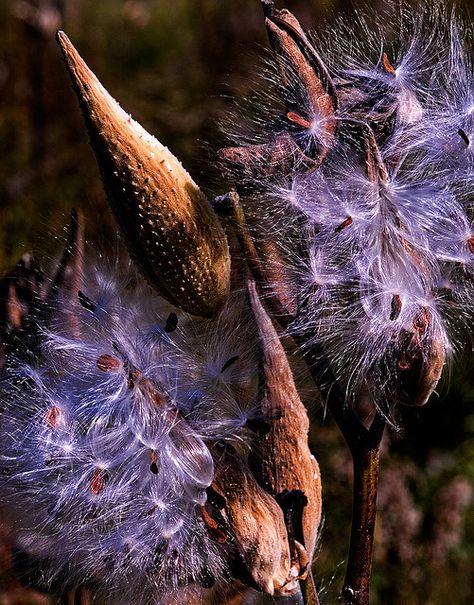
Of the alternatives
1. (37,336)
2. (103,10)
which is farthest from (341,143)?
(103,10)

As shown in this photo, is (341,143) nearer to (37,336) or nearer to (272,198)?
(272,198)

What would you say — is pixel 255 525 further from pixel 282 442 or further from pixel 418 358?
pixel 418 358

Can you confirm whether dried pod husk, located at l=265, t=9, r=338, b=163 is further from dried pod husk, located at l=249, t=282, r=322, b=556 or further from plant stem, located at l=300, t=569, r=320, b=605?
plant stem, located at l=300, t=569, r=320, b=605

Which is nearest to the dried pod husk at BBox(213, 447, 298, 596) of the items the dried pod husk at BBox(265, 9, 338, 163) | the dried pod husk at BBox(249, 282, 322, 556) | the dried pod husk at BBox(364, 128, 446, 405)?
the dried pod husk at BBox(249, 282, 322, 556)

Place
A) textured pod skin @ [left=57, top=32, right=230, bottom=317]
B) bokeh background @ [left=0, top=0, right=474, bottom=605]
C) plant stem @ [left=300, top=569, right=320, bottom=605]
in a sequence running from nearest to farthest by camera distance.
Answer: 1. textured pod skin @ [left=57, top=32, right=230, bottom=317]
2. plant stem @ [left=300, top=569, right=320, bottom=605]
3. bokeh background @ [left=0, top=0, right=474, bottom=605]

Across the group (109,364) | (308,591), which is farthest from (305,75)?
(308,591)

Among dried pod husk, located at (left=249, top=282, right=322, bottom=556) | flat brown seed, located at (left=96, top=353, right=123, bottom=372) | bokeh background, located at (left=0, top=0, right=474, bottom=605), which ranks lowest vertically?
bokeh background, located at (left=0, top=0, right=474, bottom=605)
